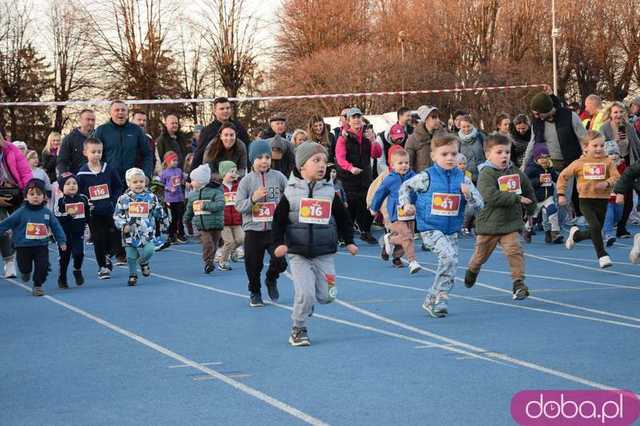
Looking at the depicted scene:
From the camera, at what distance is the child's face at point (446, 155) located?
1070 cm

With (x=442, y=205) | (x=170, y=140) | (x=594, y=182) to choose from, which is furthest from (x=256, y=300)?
(x=170, y=140)

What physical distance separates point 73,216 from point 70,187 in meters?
0.35

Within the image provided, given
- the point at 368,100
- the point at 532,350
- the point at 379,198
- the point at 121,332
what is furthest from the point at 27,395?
the point at 368,100

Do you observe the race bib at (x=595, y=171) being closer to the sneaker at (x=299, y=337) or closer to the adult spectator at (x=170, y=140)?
the sneaker at (x=299, y=337)

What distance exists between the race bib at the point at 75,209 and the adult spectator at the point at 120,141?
1.13 meters

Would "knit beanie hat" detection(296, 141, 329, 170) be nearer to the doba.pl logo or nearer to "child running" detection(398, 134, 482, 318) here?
"child running" detection(398, 134, 482, 318)

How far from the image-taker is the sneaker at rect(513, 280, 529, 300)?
1150 centimetres

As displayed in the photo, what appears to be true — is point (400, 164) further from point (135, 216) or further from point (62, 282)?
point (62, 282)

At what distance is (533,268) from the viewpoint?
48.1 ft

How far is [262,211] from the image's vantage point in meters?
12.0

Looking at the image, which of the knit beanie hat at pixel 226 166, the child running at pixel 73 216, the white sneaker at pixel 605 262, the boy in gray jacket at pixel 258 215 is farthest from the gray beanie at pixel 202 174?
the white sneaker at pixel 605 262

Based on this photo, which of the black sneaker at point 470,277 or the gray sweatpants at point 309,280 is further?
the black sneaker at point 470,277

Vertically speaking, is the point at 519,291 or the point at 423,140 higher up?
the point at 423,140

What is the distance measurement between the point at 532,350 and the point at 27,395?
337cm
